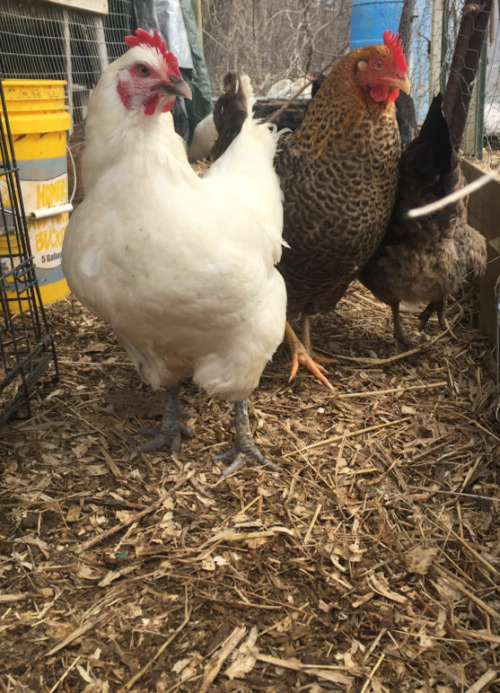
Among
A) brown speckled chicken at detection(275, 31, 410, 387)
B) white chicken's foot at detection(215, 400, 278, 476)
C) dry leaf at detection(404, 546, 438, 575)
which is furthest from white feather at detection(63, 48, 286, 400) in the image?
dry leaf at detection(404, 546, 438, 575)

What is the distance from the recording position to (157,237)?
159 cm

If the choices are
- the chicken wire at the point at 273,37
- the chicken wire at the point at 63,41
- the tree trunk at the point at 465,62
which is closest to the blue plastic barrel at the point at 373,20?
the chicken wire at the point at 273,37

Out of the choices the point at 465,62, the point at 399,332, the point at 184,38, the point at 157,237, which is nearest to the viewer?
the point at 157,237

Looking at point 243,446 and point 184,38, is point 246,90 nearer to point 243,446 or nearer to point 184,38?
point 243,446

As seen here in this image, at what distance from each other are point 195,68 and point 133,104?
205 inches

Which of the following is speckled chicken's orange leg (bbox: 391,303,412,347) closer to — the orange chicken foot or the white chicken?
the orange chicken foot

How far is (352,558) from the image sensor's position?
5.73 feet

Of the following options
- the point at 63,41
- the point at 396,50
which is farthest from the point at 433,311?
the point at 63,41

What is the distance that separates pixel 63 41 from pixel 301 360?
395 cm

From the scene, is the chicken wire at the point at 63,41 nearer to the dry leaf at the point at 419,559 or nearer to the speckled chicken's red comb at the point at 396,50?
the speckled chicken's red comb at the point at 396,50

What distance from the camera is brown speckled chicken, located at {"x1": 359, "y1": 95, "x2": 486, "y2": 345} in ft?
8.22

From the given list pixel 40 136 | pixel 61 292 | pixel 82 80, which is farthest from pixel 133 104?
pixel 82 80

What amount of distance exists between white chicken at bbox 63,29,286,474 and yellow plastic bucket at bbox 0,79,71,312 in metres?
1.34

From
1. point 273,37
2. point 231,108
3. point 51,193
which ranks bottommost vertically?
point 51,193
